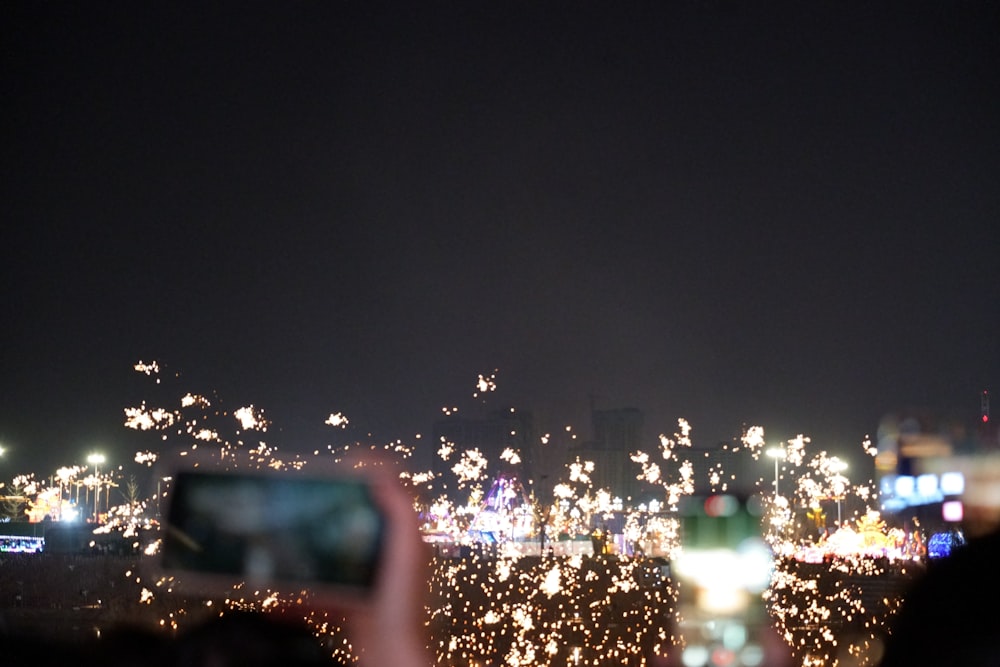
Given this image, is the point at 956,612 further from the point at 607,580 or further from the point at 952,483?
the point at 607,580

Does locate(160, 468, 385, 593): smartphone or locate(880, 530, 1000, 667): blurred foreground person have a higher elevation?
locate(160, 468, 385, 593): smartphone

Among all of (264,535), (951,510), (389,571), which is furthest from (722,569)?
(264,535)

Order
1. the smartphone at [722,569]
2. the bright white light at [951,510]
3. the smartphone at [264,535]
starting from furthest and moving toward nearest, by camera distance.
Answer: the smartphone at [722,569]
the bright white light at [951,510]
the smartphone at [264,535]

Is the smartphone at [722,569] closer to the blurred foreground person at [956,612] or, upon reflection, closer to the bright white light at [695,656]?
the bright white light at [695,656]

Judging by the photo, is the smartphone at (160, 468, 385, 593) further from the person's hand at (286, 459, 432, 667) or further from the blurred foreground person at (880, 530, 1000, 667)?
the blurred foreground person at (880, 530, 1000, 667)

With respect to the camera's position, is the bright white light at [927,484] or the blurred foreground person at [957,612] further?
the bright white light at [927,484]

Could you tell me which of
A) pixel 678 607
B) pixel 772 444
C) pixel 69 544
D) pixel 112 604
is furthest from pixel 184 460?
pixel 772 444

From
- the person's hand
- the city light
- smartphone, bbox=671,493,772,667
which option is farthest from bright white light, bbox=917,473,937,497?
the person's hand

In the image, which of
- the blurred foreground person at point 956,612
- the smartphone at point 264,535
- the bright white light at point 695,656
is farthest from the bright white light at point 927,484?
the blurred foreground person at point 956,612
